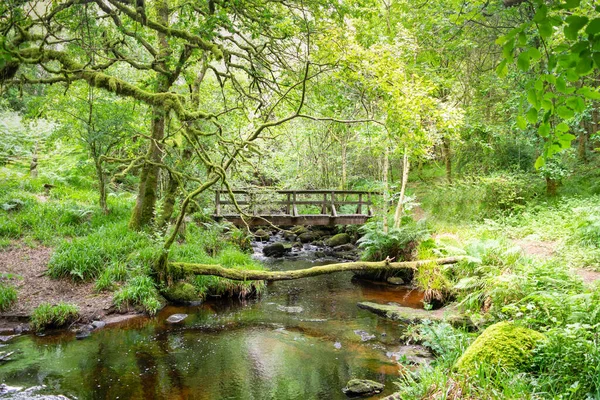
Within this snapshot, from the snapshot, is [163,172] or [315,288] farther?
[163,172]

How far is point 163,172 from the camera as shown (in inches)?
559

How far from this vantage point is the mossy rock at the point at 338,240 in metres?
16.7

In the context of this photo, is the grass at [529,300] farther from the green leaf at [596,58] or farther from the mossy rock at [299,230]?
the mossy rock at [299,230]

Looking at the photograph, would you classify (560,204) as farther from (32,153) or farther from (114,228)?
(32,153)

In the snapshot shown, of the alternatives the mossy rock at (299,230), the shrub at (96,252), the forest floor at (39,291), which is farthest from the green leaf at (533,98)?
the mossy rock at (299,230)

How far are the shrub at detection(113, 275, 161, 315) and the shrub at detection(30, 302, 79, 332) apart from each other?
0.83m

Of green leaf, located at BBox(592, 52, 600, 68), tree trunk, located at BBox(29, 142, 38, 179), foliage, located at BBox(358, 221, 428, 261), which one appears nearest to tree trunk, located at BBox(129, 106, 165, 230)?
tree trunk, located at BBox(29, 142, 38, 179)

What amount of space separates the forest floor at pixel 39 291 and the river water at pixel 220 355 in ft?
2.16

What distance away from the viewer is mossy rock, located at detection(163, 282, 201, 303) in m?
8.68

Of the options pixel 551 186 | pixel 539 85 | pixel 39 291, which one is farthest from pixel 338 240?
pixel 539 85

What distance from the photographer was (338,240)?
16.7 meters

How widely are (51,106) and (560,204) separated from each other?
13.9 m

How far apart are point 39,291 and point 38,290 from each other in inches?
1.5

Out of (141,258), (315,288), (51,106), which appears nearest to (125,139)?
(51,106)
